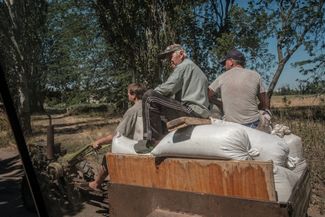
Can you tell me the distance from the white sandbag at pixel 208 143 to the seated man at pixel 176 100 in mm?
581

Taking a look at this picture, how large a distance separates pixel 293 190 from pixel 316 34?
14284mm

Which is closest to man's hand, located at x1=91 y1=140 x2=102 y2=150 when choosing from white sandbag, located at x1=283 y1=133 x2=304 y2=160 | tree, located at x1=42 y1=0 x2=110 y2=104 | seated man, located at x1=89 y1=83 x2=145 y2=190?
seated man, located at x1=89 y1=83 x2=145 y2=190

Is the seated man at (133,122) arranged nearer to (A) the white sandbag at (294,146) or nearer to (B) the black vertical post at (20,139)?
(A) the white sandbag at (294,146)

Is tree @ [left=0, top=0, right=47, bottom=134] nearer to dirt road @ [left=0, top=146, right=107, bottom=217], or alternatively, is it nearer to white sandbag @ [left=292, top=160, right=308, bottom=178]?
dirt road @ [left=0, top=146, right=107, bottom=217]

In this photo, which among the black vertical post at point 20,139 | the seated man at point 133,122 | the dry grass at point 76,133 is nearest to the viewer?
the black vertical post at point 20,139

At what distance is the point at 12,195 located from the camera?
7043 mm

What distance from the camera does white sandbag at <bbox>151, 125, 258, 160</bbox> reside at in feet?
11.0

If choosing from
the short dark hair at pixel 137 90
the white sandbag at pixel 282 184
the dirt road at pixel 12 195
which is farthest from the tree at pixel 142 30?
the white sandbag at pixel 282 184

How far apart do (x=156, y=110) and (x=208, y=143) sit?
1.06 meters

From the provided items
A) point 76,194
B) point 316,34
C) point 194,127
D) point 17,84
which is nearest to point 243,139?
point 194,127

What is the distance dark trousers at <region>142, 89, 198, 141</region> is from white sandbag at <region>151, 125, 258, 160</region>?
0.56m

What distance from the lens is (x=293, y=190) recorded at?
11.2 feet

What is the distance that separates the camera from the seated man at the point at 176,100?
4348 millimetres

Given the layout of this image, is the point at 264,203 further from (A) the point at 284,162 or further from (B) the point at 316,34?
(B) the point at 316,34
